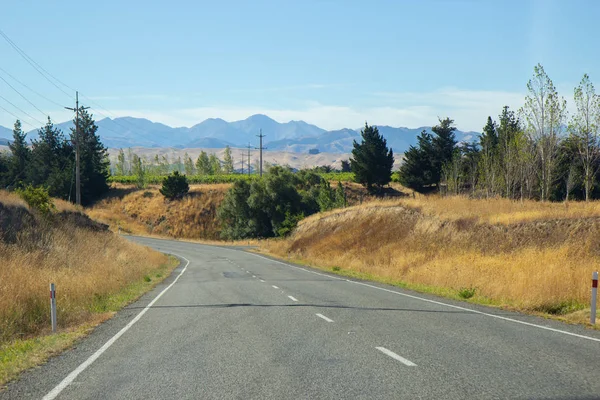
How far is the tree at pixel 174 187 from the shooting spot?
106 metres

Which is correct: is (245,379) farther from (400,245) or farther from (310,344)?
(400,245)

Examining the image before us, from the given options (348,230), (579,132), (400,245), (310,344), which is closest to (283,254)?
(348,230)

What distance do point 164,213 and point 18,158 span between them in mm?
31417

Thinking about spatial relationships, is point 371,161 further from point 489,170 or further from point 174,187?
point 174,187

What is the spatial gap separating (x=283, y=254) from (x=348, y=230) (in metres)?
10.1

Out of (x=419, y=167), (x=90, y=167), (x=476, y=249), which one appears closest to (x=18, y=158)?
(x=90, y=167)

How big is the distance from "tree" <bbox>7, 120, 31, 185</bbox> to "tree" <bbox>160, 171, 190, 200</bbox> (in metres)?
23.9

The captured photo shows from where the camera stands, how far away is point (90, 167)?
334 feet

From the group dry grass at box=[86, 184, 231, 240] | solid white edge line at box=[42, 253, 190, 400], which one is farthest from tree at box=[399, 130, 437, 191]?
solid white edge line at box=[42, 253, 190, 400]

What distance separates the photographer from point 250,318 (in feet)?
44.9

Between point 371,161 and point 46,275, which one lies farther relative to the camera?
point 371,161

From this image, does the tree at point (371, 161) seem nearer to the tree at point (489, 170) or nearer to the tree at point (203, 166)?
the tree at point (489, 170)

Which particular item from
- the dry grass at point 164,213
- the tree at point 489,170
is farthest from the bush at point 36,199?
the dry grass at point 164,213

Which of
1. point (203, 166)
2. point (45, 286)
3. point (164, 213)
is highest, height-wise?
point (203, 166)
